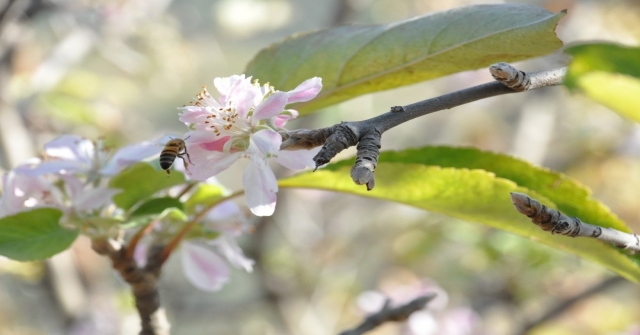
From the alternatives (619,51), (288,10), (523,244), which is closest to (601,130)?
(523,244)

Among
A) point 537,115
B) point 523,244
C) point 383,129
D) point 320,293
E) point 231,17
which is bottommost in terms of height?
point 383,129

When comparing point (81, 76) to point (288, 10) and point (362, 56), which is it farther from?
point (362, 56)

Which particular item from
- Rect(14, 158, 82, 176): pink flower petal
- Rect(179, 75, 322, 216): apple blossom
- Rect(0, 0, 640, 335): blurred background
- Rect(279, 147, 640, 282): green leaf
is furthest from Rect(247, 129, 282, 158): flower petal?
Rect(0, 0, 640, 335): blurred background

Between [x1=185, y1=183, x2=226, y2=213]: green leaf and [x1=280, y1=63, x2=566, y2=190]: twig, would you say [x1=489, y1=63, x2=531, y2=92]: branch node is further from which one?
[x1=185, y1=183, x2=226, y2=213]: green leaf

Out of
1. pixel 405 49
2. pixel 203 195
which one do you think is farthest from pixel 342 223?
pixel 405 49

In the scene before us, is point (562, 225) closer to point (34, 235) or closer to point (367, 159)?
point (367, 159)
